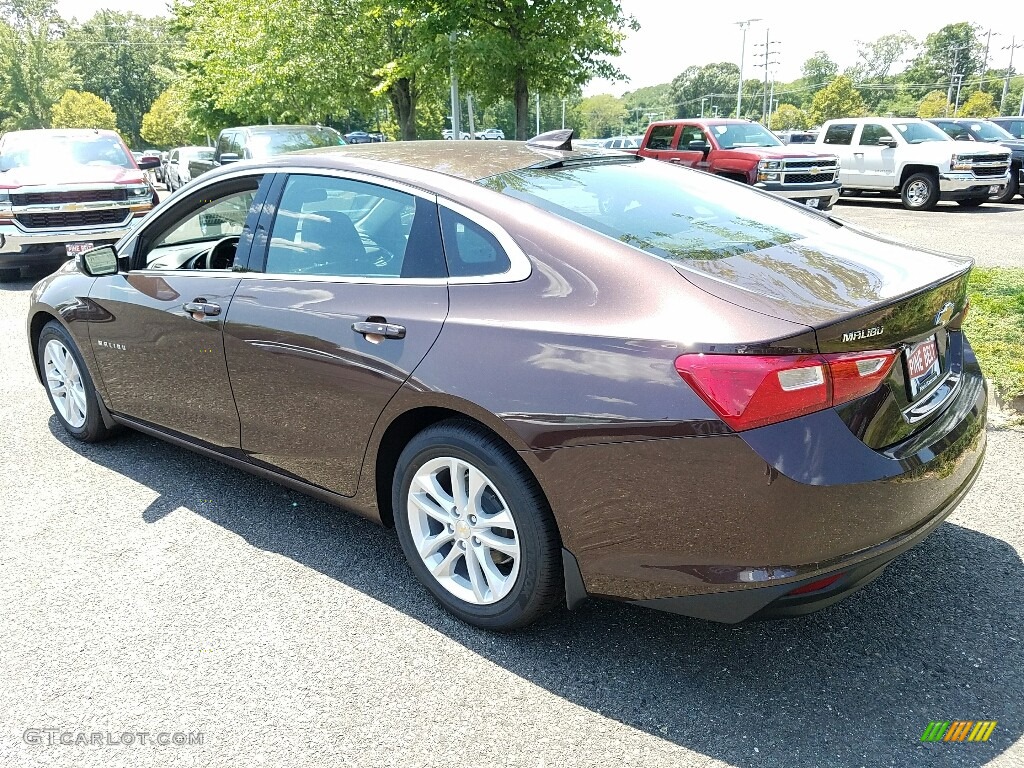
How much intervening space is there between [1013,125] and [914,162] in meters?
5.05

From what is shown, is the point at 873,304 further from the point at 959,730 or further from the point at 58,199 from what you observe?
the point at 58,199

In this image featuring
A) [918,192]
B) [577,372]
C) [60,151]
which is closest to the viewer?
[577,372]

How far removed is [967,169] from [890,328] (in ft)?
53.1

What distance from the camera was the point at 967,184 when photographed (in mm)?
16094

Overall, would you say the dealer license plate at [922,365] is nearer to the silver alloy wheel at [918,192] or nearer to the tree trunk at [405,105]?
the silver alloy wheel at [918,192]

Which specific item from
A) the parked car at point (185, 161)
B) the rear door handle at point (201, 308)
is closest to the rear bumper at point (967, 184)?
the rear door handle at point (201, 308)

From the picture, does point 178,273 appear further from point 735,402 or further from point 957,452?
point 957,452

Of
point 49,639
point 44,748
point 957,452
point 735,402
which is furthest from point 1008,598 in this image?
point 49,639

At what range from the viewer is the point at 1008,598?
3.06m

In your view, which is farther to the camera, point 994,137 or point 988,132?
point 988,132

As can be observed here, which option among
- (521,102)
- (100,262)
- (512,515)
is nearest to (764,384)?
(512,515)

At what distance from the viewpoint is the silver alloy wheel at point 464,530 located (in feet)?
9.35

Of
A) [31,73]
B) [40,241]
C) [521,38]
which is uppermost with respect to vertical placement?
[31,73]

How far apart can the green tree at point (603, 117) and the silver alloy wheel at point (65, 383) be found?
13443cm
